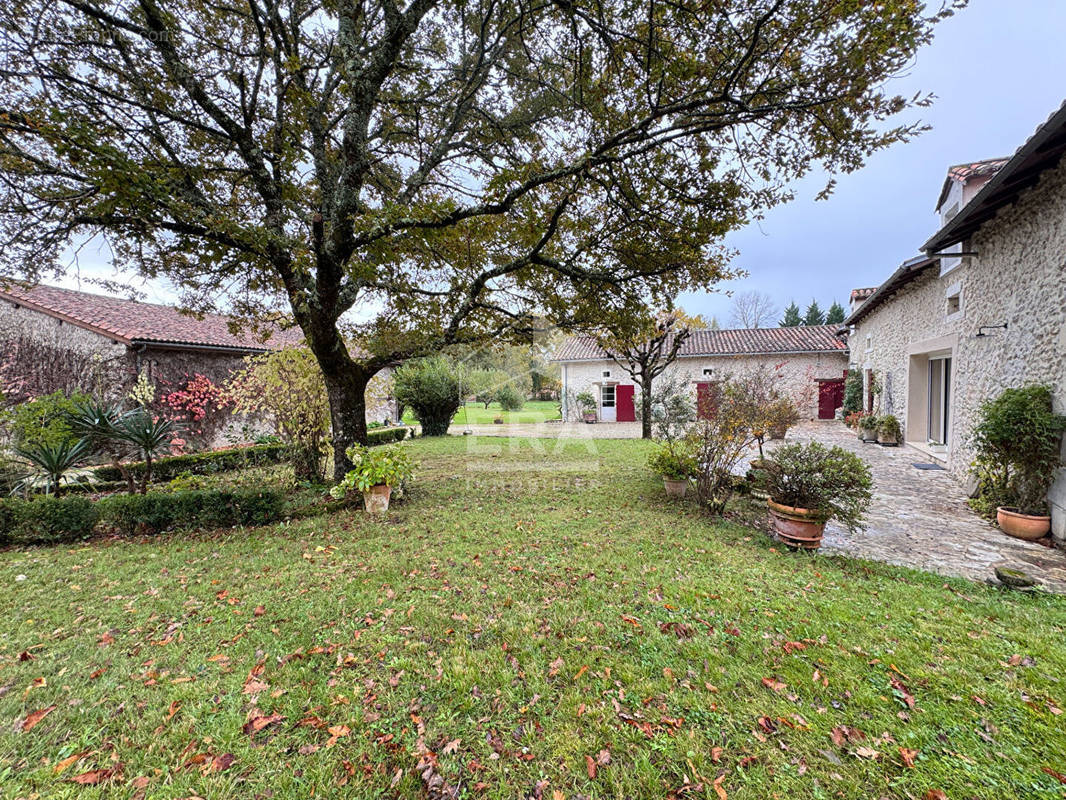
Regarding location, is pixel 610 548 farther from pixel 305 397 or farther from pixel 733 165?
pixel 305 397

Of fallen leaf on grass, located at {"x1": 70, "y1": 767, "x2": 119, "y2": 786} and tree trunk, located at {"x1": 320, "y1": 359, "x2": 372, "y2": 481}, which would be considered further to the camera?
tree trunk, located at {"x1": 320, "y1": 359, "x2": 372, "y2": 481}

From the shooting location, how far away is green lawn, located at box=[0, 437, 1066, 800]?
1.87 metres

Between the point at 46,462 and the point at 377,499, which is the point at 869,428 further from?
the point at 46,462

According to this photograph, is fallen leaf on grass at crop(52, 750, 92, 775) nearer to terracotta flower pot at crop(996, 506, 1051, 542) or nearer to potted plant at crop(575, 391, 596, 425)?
terracotta flower pot at crop(996, 506, 1051, 542)

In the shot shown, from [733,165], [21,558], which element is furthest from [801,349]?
[21,558]

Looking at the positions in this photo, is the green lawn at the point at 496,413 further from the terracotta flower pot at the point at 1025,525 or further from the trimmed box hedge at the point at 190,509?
the terracotta flower pot at the point at 1025,525

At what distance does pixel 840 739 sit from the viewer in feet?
6.63

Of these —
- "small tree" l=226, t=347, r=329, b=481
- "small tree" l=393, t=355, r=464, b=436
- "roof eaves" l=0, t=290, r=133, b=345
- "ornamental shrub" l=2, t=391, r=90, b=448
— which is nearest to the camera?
"ornamental shrub" l=2, t=391, r=90, b=448

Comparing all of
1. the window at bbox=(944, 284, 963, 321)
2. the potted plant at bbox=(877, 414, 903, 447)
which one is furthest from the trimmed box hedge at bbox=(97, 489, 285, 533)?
the potted plant at bbox=(877, 414, 903, 447)

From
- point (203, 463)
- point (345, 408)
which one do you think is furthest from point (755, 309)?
point (203, 463)


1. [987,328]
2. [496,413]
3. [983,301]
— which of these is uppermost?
[983,301]

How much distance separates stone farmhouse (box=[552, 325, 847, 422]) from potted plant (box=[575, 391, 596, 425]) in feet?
0.74

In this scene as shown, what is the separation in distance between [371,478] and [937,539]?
771 cm

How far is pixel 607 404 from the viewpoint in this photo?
69.1ft
